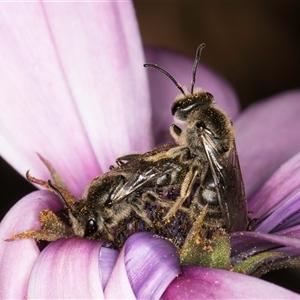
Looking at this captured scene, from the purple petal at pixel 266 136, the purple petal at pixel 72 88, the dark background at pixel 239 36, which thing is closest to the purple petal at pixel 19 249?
the purple petal at pixel 72 88

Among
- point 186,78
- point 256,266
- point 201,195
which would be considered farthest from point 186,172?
point 186,78

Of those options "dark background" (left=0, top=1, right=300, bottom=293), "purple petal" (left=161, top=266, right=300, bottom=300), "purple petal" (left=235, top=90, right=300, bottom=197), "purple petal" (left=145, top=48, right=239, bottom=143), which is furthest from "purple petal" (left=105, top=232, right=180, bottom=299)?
"dark background" (left=0, top=1, right=300, bottom=293)

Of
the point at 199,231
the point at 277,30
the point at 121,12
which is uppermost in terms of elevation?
the point at 121,12

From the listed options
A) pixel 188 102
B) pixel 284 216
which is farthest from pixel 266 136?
pixel 188 102

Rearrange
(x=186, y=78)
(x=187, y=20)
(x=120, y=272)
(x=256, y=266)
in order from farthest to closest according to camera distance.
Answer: (x=187, y=20), (x=186, y=78), (x=256, y=266), (x=120, y=272)

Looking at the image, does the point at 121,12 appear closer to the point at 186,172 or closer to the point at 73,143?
the point at 73,143

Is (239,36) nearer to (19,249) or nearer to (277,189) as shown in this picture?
(277,189)
